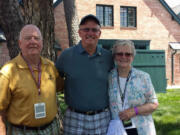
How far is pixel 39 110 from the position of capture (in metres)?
2.10

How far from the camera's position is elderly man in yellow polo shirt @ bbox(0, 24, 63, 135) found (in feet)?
6.68

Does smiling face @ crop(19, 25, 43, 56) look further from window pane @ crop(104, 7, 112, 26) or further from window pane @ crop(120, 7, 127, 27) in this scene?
window pane @ crop(120, 7, 127, 27)

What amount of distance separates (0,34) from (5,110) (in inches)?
431

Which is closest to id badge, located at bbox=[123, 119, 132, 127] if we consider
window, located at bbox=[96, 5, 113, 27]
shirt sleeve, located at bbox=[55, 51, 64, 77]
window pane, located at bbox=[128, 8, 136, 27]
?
shirt sleeve, located at bbox=[55, 51, 64, 77]

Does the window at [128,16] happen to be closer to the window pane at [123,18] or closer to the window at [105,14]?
the window pane at [123,18]

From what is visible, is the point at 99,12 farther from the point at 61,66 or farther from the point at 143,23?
the point at 61,66

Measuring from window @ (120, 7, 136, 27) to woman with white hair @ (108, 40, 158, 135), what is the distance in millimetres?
13618

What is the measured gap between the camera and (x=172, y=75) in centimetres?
1606

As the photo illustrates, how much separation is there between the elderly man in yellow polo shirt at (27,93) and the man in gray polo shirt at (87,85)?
0.33m

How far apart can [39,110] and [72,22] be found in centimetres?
712

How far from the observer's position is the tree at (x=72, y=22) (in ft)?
27.7

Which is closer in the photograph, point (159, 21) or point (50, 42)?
point (50, 42)

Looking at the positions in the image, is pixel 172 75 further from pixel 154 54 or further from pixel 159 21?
pixel 154 54

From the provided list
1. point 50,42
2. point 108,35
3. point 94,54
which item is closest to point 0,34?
point 108,35
